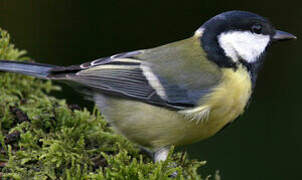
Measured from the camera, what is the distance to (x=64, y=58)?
304cm

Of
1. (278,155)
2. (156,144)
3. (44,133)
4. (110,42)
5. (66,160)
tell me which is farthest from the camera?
(110,42)

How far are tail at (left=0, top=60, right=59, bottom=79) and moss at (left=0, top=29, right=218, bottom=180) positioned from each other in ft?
0.38

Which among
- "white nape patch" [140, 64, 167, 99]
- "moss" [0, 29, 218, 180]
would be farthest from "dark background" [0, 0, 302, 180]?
"white nape patch" [140, 64, 167, 99]

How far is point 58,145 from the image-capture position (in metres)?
1.45

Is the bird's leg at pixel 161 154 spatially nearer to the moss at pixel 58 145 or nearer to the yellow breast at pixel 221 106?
the moss at pixel 58 145

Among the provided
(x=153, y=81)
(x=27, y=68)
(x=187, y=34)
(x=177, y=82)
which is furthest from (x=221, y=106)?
(x=187, y=34)

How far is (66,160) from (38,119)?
0.85 ft

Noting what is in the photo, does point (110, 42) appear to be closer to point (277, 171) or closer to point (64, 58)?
point (64, 58)

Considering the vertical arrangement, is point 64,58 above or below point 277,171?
above

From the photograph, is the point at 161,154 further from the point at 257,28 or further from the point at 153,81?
the point at 257,28

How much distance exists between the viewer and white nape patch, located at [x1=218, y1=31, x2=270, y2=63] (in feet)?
5.77

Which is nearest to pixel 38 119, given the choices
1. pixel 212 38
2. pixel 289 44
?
pixel 212 38

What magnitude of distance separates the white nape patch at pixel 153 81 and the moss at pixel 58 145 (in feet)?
0.88

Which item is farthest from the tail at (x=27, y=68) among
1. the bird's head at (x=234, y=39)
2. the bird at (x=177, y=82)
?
the bird's head at (x=234, y=39)
